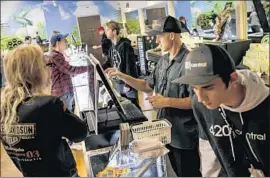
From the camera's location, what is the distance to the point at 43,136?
1179 millimetres

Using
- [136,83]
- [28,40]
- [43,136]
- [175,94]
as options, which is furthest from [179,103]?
[28,40]

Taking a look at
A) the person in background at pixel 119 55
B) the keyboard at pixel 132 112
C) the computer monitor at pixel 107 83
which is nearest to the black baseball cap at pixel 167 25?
the person in background at pixel 119 55

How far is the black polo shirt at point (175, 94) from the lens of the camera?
4.07 ft

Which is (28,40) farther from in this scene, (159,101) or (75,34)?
(159,101)

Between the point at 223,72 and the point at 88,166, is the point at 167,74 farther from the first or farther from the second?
the point at 88,166

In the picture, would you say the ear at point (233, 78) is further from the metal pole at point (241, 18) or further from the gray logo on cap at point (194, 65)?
the metal pole at point (241, 18)

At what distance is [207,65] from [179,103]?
39 cm

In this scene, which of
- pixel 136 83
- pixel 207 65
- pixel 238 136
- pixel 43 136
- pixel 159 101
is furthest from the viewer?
pixel 136 83

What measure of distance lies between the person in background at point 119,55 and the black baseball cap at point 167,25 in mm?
169

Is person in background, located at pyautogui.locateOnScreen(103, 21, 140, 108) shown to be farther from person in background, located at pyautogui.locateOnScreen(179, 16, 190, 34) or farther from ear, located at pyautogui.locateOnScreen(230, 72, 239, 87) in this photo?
ear, located at pyautogui.locateOnScreen(230, 72, 239, 87)

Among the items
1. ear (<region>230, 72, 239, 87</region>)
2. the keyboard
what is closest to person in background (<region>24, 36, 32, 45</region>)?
the keyboard

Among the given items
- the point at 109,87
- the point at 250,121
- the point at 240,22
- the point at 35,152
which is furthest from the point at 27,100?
the point at 240,22

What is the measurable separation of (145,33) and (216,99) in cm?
53

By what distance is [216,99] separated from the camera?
0.96 m
